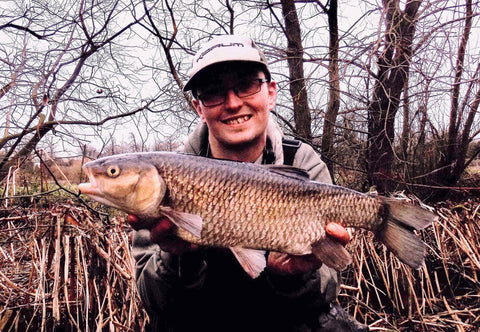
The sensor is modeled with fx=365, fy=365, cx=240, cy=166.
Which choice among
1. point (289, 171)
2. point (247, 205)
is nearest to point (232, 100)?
point (289, 171)

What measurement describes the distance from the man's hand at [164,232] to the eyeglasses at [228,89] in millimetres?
883

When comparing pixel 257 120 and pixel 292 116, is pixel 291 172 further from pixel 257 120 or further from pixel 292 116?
pixel 292 116

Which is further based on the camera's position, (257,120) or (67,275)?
(67,275)

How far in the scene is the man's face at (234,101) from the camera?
2150mm

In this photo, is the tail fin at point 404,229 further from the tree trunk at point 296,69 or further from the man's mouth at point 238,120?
the tree trunk at point 296,69

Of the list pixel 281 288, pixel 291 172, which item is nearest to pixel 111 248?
pixel 281 288

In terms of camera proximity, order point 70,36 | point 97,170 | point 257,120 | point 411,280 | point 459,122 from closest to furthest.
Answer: point 97,170, point 257,120, point 411,280, point 459,122, point 70,36

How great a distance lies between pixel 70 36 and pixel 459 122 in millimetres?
6124

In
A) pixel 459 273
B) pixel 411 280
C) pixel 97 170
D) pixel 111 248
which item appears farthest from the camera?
pixel 459 273

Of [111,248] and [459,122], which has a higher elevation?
[459,122]

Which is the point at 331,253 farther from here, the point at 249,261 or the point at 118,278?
the point at 118,278

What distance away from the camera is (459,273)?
3270mm

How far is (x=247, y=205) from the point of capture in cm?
157

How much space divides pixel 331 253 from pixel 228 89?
109cm
